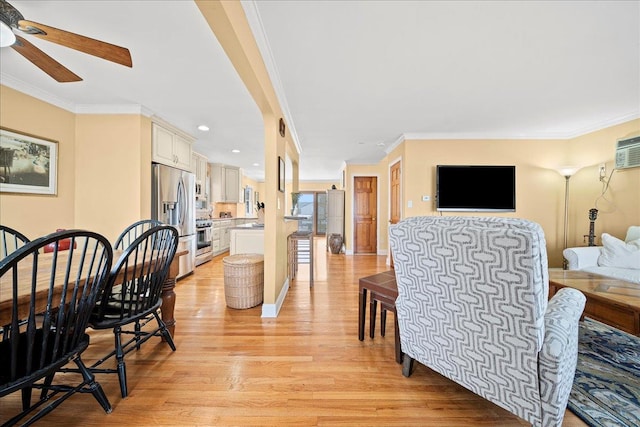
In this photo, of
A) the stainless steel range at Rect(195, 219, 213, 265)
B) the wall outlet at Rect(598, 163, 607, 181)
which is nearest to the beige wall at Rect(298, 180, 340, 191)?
the stainless steel range at Rect(195, 219, 213, 265)

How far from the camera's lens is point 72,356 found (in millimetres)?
1153

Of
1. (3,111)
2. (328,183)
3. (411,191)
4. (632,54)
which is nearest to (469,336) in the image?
(632,54)

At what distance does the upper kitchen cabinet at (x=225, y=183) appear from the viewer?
6.25m

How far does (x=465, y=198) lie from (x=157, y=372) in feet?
14.3

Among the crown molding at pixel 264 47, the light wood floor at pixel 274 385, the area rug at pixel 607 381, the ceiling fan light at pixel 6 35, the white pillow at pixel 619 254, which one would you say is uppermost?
the crown molding at pixel 264 47

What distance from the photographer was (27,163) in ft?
8.43

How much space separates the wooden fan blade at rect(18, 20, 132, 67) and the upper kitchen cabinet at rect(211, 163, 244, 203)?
482 cm

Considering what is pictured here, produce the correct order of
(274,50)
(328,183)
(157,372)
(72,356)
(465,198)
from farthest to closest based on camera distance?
(328,183) → (465,198) → (274,50) → (157,372) → (72,356)

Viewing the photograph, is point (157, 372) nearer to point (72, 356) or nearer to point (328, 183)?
point (72, 356)

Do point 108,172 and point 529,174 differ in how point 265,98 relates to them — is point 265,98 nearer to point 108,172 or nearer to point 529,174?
point 108,172

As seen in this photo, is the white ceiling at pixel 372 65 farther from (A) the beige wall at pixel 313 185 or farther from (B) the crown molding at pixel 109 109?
(A) the beige wall at pixel 313 185

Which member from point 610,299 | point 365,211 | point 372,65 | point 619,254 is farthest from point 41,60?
point 365,211

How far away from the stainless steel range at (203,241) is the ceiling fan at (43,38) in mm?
3319

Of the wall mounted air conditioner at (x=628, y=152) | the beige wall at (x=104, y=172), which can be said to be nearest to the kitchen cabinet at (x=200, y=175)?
the beige wall at (x=104, y=172)
